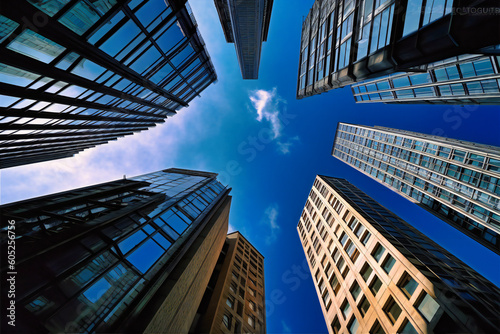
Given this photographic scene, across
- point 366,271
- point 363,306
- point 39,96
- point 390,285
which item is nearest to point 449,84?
point 366,271

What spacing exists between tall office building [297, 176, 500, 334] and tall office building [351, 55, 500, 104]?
874 inches

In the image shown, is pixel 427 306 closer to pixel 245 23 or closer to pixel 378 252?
pixel 378 252

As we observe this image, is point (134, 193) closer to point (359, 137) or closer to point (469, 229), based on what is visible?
point (469, 229)

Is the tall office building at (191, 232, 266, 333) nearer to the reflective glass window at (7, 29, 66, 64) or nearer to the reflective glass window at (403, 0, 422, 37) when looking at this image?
the reflective glass window at (7, 29, 66, 64)

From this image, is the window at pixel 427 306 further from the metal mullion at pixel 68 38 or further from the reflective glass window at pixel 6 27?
the reflective glass window at pixel 6 27

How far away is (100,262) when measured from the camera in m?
9.30

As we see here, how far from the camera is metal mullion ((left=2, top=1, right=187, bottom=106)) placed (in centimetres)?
726

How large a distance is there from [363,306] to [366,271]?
3.41m

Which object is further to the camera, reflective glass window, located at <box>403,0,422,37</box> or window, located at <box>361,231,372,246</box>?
window, located at <box>361,231,372,246</box>

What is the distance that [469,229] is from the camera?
33.5 meters

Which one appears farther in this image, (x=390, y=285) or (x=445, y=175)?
(x=445, y=175)

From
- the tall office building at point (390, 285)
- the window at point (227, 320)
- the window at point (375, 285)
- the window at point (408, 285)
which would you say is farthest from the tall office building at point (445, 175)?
the window at point (227, 320)

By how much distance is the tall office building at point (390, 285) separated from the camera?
13375 millimetres

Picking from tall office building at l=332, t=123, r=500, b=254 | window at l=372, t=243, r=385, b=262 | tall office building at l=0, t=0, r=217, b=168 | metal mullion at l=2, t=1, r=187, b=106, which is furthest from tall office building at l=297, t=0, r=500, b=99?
tall office building at l=332, t=123, r=500, b=254
